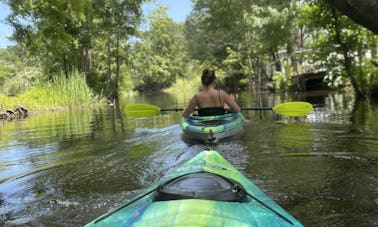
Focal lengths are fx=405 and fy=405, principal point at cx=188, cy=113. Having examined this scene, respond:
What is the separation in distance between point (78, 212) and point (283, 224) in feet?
7.37

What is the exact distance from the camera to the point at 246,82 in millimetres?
36594

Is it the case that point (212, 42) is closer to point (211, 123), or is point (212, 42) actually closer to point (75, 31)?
point (75, 31)

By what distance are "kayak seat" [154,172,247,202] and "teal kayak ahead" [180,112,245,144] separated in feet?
12.8

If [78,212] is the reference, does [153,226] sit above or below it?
above

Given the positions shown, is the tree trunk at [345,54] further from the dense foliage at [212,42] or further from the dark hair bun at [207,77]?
the dark hair bun at [207,77]

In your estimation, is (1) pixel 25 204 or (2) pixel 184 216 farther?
(1) pixel 25 204

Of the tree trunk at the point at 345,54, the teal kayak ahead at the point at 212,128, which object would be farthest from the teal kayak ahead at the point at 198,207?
the tree trunk at the point at 345,54

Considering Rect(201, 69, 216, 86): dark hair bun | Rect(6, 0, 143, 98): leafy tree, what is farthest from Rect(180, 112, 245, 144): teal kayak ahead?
Rect(6, 0, 143, 98): leafy tree

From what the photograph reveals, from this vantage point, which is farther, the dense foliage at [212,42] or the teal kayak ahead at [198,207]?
the dense foliage at [212,42]

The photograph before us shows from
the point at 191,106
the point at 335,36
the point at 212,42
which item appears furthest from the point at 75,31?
the point at 212,42

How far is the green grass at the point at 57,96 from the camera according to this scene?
19.4m

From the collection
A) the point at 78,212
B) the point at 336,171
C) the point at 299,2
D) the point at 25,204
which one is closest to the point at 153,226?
the point at 78,212

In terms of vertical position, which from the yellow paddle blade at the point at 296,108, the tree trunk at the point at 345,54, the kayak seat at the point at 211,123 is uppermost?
the tree trunk at the point at 345,54

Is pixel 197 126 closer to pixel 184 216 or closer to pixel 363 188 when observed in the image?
pixel 363 188
